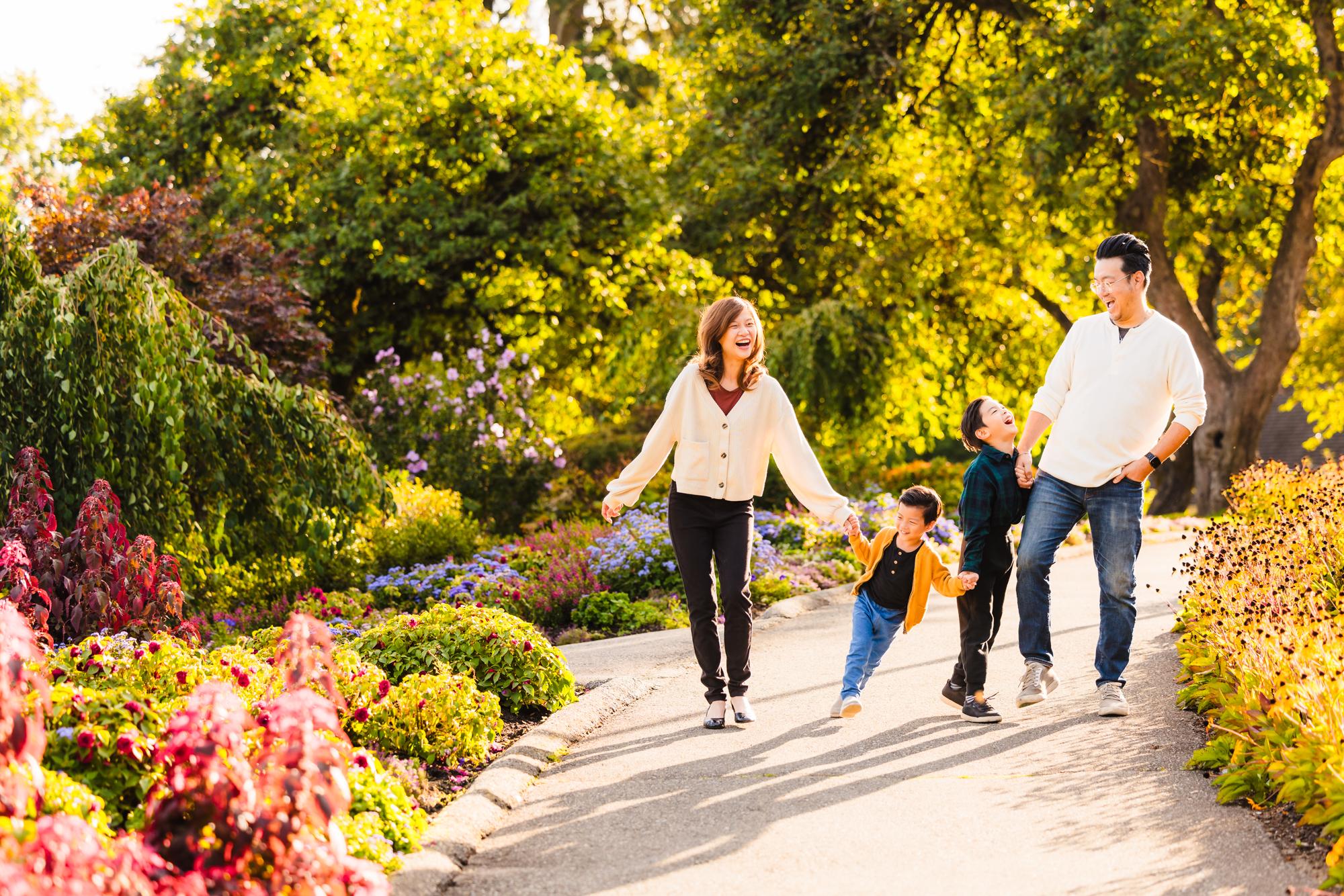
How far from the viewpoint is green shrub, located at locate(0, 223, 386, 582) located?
7.40 meters

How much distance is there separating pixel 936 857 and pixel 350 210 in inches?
526

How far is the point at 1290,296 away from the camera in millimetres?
17266

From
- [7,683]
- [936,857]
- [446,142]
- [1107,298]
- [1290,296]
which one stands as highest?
[446,142]

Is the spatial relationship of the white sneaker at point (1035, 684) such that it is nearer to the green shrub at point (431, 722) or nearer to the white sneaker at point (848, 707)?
the white sneaker at point (848, 707)

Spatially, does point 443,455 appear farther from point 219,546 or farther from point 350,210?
point 219,546

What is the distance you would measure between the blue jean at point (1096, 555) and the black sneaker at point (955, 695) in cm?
32

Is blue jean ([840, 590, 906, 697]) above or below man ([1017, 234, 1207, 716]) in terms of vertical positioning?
below

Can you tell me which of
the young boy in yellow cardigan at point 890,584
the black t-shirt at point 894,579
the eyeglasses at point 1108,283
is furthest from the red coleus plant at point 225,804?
the eyeglasses at point 1108,283

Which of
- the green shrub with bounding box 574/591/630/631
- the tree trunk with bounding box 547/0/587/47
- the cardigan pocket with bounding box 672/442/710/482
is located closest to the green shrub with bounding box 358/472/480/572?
the green shrub with bounding box 574/591/630/631

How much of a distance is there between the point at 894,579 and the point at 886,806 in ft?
4.65

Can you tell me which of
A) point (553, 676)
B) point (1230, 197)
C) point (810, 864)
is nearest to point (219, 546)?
point (553, 676)

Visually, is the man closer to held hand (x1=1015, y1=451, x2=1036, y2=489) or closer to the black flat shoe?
held hand (x1=1015, y1=451, x2=1036, y2=489)

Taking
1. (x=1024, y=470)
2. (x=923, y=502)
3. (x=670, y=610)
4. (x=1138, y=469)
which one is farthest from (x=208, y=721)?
(x=670, y=610)

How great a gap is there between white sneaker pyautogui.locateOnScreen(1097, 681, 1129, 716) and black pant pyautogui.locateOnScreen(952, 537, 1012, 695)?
0.51 metres
